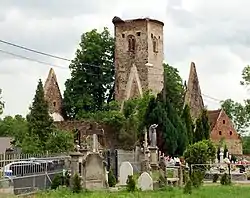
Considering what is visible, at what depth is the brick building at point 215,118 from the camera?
82.4 m

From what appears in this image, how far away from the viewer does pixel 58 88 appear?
8800cm

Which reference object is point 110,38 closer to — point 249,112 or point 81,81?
point 81,81

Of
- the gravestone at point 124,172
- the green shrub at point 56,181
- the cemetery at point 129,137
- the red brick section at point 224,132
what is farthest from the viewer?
the red brick section at point 224,132

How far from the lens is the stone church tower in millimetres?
83750

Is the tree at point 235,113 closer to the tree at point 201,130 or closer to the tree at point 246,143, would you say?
the tree at point 246,143

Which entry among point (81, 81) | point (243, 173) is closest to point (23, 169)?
point (243, 173)

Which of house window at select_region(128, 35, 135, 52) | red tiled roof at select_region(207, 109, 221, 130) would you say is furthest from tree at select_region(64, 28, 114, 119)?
red tiled roof at select_region(207, 109, 221, 130)

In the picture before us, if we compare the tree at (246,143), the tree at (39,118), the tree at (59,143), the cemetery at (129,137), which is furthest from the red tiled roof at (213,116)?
the tree at (59,143)

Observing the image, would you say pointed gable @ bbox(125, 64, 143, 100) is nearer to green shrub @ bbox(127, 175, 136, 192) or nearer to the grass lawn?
the grass lawn

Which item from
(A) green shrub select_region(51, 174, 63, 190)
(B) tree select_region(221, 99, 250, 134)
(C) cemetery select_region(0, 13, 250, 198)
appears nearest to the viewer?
(C) cemetery select_region(0, 13, 250, 198)

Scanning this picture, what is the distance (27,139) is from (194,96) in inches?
1290

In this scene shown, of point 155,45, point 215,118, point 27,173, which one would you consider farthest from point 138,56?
point 27,173

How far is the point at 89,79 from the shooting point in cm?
8319

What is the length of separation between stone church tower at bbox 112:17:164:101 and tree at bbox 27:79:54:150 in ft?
67.3
